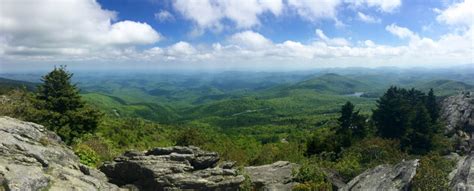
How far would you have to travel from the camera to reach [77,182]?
2052 cm

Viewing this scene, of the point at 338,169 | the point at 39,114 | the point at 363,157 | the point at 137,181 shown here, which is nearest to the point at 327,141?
the point at 363,157

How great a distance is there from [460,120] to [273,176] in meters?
60.3

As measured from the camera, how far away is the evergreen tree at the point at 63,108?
4128 centimetres

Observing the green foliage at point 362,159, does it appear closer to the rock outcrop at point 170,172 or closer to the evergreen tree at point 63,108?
the rock outcrop at point 170,172

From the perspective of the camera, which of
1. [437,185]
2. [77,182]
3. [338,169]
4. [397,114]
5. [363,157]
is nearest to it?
[437,185]

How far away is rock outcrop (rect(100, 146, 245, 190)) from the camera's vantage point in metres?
24.3

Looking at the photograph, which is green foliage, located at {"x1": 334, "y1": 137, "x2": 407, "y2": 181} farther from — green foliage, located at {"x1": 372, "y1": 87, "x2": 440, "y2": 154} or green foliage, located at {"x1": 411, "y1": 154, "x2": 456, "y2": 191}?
green foliage, located at {"x1": 372, "y1": 87, "x2": 440, "y2": 154}

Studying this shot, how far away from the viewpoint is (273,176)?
28.1 metres

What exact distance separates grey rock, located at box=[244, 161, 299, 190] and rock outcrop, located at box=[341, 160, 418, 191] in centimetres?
502

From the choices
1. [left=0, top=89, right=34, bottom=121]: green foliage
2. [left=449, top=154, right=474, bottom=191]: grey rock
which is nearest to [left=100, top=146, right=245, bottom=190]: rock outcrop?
[left=449, top=154, right=474, bottom=191]: grey rock

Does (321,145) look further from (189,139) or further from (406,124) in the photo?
(189,139)

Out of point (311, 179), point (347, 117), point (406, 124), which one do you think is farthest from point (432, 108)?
point (311, 179)

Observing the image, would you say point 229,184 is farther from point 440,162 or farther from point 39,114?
point 39,114

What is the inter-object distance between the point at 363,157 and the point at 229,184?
16.1 metres
